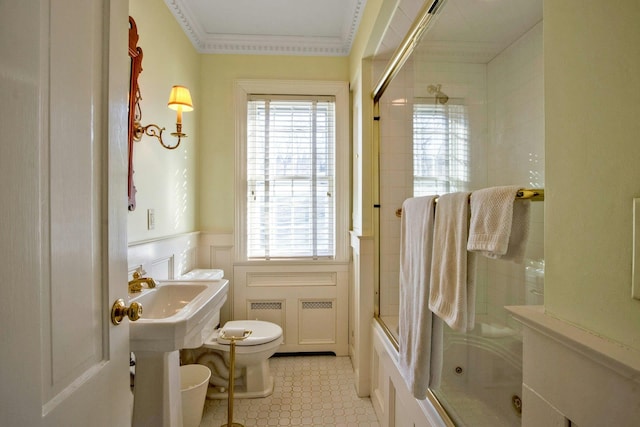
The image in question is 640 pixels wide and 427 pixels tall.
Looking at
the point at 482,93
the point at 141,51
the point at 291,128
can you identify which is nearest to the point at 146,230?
the point at 141,51

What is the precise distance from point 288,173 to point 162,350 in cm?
167

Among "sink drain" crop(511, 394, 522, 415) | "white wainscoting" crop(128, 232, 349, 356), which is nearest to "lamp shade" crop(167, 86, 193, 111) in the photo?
"white wainscoting" crop(128, 232, 349, 356)

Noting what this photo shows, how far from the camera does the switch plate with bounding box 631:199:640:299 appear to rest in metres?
0.37

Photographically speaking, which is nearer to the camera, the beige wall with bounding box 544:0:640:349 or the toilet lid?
the beige wall with bounding box 544:0:640:349

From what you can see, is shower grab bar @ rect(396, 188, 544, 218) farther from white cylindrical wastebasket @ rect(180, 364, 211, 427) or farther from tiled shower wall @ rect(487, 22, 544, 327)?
white cylindrical wastebasket @ rect(180, 364, 211, 427)

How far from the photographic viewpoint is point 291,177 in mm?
2445

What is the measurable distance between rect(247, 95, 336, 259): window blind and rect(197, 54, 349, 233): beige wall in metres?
0.16

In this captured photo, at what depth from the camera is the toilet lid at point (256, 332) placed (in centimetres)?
183

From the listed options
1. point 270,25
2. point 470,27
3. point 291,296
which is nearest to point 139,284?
point 291,296

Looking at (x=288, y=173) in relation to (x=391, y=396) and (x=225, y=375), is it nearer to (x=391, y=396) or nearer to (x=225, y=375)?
(x=225, y=375)

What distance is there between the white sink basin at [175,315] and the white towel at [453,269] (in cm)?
84

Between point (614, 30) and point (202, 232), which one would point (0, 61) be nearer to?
point (614, 30)

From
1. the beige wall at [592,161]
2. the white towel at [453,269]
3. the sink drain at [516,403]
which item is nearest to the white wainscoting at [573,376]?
the beige wall at [592,161]

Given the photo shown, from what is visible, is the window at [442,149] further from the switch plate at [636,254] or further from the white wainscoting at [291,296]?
the switch plate at [636,254]
